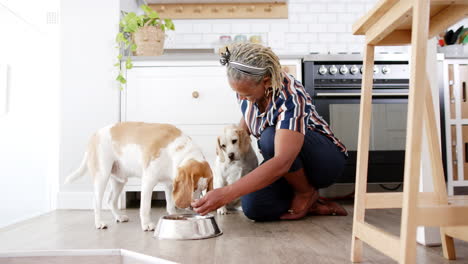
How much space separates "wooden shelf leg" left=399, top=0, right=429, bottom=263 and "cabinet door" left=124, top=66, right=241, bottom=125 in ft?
6.21

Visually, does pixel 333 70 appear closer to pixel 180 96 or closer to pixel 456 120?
pixel 456 120

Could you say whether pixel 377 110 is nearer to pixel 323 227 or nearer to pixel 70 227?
pixel 323 227

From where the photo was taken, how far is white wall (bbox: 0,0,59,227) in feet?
6.82

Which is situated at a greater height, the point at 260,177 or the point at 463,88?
the point at 463,88

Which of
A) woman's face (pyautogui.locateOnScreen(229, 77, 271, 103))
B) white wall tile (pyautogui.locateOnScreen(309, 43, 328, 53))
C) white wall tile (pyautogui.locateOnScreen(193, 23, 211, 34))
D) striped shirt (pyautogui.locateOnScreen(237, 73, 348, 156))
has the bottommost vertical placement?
striped shirt (pyautogui.locateOnScreen(237, 73, 348, 156))

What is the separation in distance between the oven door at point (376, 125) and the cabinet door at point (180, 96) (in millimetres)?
654

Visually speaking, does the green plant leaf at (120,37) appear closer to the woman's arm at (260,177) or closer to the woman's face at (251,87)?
the woman's face at (251,87)

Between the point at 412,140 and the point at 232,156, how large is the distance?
55.6 inches

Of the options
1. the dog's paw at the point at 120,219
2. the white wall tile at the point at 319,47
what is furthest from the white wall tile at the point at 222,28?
the dog's paw at the point at 120,219

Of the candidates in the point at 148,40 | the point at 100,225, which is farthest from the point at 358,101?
the point at 100,225

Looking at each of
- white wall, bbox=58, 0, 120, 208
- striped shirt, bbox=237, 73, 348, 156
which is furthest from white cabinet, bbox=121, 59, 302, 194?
striped shirt, bbox=237, 73, 348, 156

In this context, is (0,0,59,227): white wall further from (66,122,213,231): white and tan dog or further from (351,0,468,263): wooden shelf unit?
(351,0,468,263): wooden shelf unit

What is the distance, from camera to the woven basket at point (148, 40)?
267 centimetres

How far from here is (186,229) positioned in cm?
152
